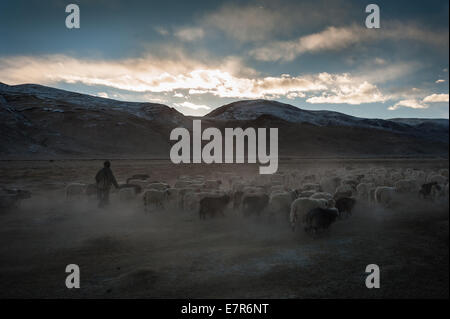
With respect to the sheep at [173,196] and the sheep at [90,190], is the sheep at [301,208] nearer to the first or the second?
the sheep at [173,196]

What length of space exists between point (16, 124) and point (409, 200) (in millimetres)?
78420

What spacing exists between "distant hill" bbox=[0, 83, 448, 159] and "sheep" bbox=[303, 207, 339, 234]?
50695 mm

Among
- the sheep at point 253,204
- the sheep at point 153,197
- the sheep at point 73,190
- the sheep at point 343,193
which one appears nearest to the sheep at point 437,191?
the sheep at point 343,193

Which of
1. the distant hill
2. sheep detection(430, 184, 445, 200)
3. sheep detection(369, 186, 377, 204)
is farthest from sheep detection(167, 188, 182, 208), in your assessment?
the distant hill

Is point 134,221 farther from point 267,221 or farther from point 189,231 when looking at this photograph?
point 267,221

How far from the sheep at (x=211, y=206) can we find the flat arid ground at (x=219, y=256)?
18.1 inches

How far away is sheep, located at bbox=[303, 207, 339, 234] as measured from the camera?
825cm

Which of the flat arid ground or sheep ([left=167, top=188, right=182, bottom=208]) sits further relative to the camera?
sheep ([left=167, top=188, right=182, bottom=208])

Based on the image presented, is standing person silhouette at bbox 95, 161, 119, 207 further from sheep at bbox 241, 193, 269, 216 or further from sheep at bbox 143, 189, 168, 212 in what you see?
sheep at bbox 241, 193, 269, 216
